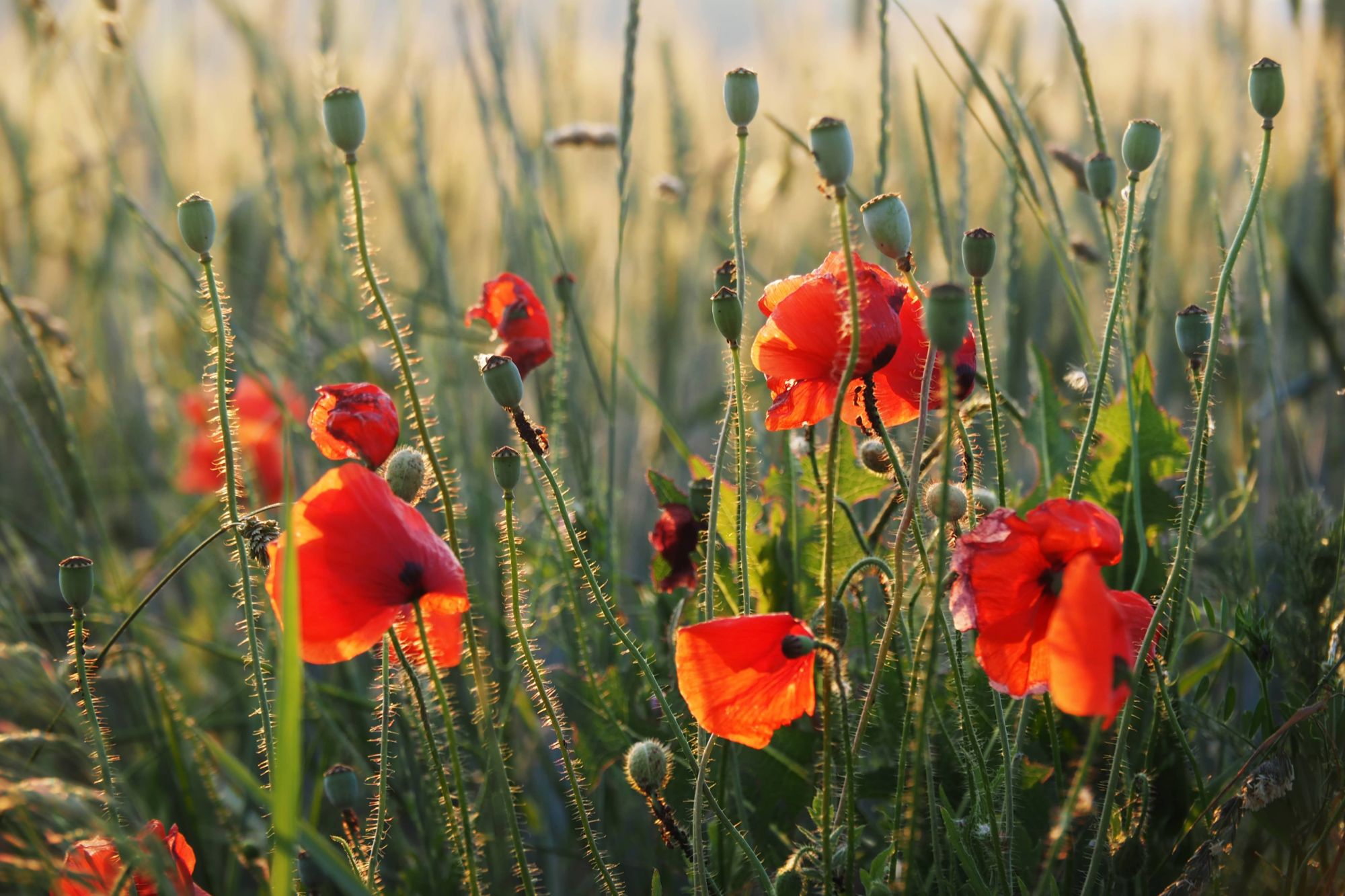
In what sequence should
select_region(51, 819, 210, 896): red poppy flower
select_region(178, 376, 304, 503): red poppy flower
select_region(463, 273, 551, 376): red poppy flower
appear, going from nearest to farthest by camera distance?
select_region(51, 819, 210, 896): red poppy flower
select_region(463, 273, 551, 376): red poppy flower
select_region(178, 376, 304, 503): red poppy flower

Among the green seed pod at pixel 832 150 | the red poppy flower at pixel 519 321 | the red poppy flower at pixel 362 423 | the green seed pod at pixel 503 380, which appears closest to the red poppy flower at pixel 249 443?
the red poppy flower at pixel 519 321

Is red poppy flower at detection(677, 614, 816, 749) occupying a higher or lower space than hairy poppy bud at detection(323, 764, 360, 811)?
higher

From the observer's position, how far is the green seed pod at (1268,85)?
57cm

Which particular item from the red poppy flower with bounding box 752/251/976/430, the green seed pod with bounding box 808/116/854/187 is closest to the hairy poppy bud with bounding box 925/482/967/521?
the red poppy flower with bounding box 752/251/976/430

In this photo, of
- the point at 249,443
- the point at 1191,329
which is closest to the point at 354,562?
the point at 1191,329

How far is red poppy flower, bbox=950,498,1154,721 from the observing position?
1.39 feet

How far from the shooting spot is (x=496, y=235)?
1.97m

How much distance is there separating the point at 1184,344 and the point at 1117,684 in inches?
8.4

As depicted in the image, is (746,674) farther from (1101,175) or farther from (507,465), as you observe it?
(1101,175)

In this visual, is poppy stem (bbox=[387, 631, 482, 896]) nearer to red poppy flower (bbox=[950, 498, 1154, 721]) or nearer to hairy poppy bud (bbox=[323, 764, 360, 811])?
hairy poppy bud (bbox=[323, 764, 360, 811])

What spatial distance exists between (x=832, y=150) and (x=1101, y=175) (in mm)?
199

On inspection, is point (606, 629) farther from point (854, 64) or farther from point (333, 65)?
point (854, 64)

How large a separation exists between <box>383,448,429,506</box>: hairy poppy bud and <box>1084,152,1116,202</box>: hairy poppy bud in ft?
1.25

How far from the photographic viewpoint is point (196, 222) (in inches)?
22.8
